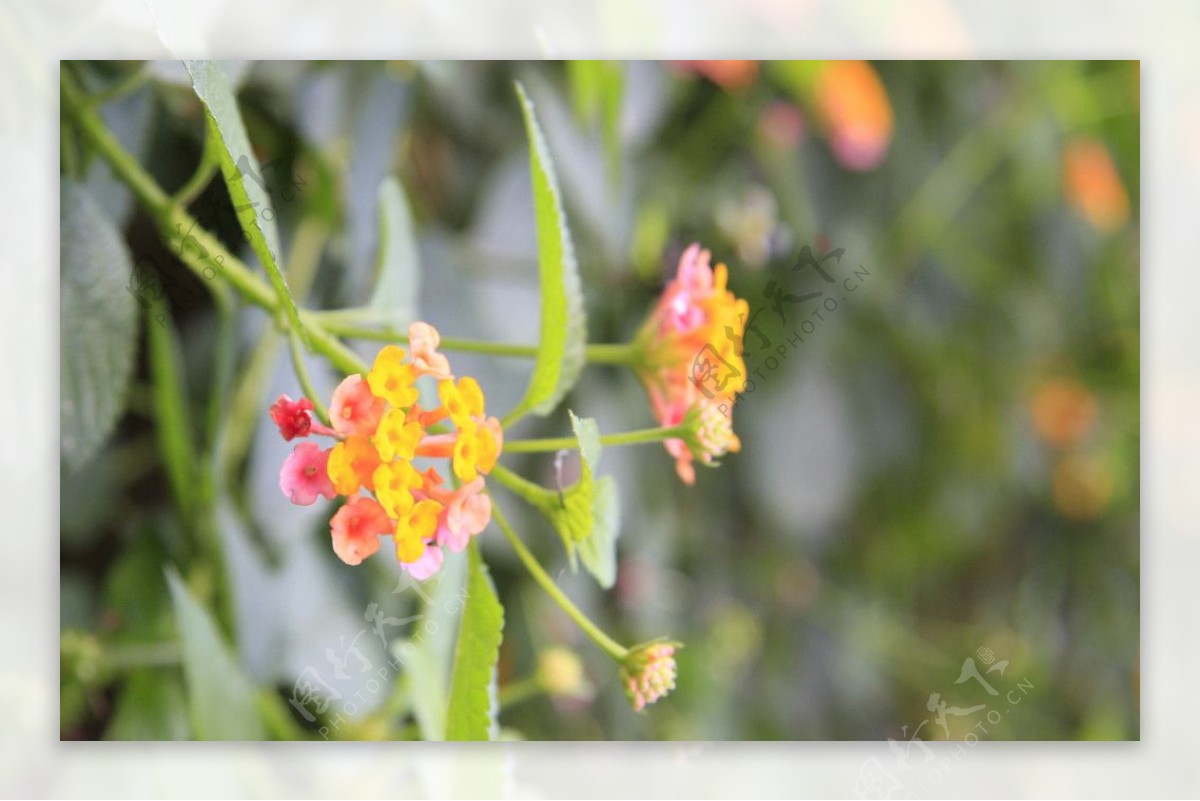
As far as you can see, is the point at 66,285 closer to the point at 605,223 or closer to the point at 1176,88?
the point at 605,223

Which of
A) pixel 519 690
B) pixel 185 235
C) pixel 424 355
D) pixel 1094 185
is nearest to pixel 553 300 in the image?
pixel 424 355

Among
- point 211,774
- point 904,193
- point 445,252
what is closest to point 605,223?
point 445,252

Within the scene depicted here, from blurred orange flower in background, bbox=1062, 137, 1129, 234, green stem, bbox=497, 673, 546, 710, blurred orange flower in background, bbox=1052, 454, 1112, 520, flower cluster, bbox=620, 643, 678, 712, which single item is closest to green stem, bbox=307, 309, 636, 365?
flower cluster, bbox=620, 643, 678, 712

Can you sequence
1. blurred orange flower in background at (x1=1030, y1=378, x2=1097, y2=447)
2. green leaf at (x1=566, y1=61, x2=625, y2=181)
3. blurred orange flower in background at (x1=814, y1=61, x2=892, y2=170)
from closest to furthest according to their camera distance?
green leaf at (x1=566, y1=61, x2=625, y2=181), blurred orange flower in background at (x1=814, y1=61, x2=892, y2=170), blurred orange flower in background at (x1=1030, y1=378, x2=1097, y2=447)

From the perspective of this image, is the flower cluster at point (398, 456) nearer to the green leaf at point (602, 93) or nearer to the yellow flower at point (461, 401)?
the yellow flower at point (461, 401)

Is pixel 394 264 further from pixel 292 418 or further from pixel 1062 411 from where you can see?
pixel 1062 411

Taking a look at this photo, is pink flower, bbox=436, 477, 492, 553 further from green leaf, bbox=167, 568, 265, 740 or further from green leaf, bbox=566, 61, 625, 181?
green leaf, bbox=566, 61, 625, 181

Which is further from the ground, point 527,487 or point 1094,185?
point 1094,185
